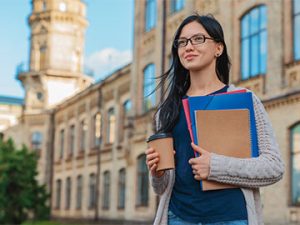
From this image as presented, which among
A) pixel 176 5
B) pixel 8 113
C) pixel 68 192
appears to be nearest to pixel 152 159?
pixel 176 5

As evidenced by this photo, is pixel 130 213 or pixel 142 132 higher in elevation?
pixel 142 132

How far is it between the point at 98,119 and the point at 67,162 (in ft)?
23.1

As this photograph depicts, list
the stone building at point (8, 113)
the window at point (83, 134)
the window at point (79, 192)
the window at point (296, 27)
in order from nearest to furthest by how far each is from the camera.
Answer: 1. the window at point (296, 27)
2. the window at point (79, 192)
3. the window at point (83, 134)
4. the stone building at point (8, 113)

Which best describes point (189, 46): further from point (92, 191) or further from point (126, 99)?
point (92, 191)

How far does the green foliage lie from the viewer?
32250 mm

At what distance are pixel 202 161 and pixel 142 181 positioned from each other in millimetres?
27898

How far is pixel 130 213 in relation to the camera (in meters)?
31.9

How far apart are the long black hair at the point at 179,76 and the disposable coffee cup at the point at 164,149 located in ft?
0.41

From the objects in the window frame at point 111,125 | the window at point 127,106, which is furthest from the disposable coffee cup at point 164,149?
the window frame at point 111,125

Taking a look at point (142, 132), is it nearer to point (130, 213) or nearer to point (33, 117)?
point (130, 213)

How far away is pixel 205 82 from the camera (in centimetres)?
354

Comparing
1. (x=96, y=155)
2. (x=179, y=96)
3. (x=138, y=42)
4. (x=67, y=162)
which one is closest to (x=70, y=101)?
(x=67, y=162)

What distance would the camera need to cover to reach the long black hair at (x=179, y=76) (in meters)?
3.49

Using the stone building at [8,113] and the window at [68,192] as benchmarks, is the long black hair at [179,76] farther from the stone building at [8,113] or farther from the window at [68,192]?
the stone building at [8,113]
